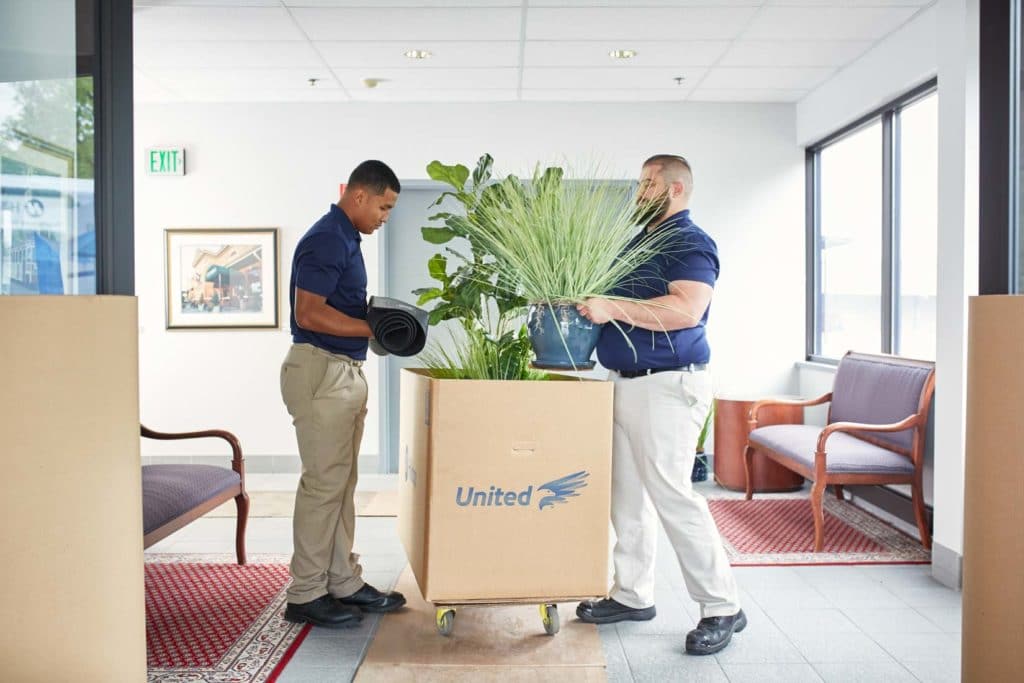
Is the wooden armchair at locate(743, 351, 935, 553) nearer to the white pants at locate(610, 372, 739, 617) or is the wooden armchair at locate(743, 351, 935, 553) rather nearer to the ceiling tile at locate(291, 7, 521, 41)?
the white pants at locate(610, 372, 739, 617)

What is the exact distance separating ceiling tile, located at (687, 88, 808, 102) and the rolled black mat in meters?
3.70

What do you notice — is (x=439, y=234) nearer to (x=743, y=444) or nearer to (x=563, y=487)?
(x=563, y=487)

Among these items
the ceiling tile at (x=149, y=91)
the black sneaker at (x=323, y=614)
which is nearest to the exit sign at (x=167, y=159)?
the ceiling tile at (x=149, y=91)

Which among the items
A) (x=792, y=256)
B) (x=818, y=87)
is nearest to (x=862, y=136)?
(x=818, y=87)

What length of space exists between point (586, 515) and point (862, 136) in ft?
12.9

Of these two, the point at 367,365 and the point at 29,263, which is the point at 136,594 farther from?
the point at 367,365

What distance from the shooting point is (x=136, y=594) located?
163 centimetres

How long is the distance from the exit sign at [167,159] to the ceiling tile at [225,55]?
0.95m

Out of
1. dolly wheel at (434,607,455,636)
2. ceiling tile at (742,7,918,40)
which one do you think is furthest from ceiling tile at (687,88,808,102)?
dolly wheel at (434,607,455,636)

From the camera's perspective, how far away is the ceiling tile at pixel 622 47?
15.2 ft

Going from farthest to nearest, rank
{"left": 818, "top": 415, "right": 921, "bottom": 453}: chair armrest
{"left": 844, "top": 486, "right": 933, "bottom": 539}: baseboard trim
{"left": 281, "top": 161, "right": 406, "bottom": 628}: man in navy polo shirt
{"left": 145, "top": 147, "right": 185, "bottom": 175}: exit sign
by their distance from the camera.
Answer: {"left": 145, "top": 147, "right": 185, "bottom": 175}: exit sign < {"left": 844, "top": 486, "right": 933, "bottom": 539}: baseboard trim < {"left": 818, "top": 415, "right": 921, "bottom": 453}: chair armrest < {"left": 281, "top": 161, "right": 406, "bottom": 628}: man in navy polo shirt

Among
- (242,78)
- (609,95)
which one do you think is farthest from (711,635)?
(242,78)

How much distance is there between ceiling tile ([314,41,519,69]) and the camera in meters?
4.64

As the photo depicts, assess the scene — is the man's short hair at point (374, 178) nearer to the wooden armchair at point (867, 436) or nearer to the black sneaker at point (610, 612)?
the black sneaker at point (610, 612)
